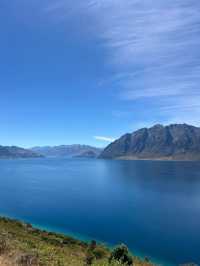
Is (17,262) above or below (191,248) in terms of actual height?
above

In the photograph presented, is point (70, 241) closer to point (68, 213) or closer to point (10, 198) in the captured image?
point (68, 213)

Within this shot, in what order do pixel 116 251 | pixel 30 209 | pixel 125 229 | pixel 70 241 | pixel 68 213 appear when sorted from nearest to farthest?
pixel 116 251 → pixel 70 241 → pixel 125 229 → pixel 68 213 → pixel 30 209

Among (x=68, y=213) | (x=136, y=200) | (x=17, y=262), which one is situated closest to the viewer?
(x=17, y=262)

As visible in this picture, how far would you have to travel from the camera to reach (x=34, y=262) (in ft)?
31.7

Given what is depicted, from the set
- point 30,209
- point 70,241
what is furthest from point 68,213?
point 70,241

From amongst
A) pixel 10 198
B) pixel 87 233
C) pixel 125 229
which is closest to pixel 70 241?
pixel 87 233

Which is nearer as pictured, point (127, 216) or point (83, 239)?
point (83, 239)

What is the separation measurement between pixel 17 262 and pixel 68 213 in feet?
189

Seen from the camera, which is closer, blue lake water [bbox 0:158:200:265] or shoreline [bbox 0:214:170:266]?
shoreline [bbox 0:214:170:266]

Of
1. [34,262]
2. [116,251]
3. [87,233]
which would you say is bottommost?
[87,233]

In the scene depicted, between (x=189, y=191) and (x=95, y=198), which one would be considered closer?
(x=95, y=198)

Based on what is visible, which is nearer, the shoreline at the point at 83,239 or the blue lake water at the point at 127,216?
the shoreline at the point at 83,239

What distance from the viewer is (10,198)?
277 feet

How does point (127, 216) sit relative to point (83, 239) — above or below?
above
